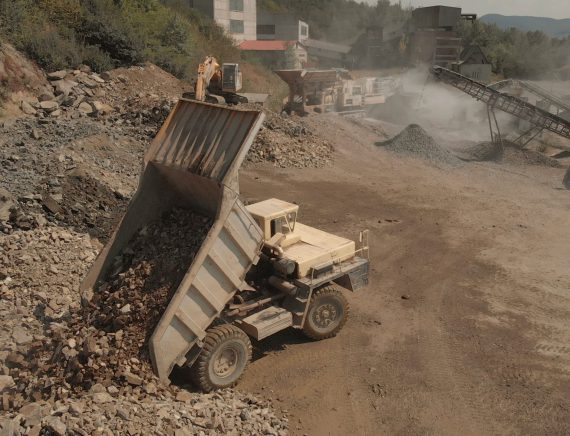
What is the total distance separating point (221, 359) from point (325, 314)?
2.09 metres

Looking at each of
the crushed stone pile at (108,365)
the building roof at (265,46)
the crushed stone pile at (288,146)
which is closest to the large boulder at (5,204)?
the crushed stone pile at (108,365)

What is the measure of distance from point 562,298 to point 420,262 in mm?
2975

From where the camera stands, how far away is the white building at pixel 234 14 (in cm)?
4800

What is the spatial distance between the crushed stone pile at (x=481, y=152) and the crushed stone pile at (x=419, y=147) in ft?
4.74

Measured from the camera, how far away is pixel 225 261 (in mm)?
7020

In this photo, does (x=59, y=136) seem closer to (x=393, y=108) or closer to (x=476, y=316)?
(x=476, y=316)

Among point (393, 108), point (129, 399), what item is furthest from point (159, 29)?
point (129, 399)

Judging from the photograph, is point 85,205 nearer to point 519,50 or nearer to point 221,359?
point 221,359

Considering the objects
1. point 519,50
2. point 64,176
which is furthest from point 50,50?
Answer: point 519,50

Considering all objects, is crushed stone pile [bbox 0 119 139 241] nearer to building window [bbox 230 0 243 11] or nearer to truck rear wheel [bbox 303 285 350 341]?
truck rear wheel [bbox 303 285 350 341]

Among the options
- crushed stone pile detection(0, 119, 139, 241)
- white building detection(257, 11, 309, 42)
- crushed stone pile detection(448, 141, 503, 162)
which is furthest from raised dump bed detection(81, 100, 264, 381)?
white building detection(257, 11, 309, 42)

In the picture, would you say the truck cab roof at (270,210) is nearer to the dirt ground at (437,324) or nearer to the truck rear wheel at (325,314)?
the truck rear wheel at (325,314)

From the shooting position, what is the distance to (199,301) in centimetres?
683

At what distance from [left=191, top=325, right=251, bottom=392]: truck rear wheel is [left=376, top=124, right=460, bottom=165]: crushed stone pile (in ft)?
52.3
